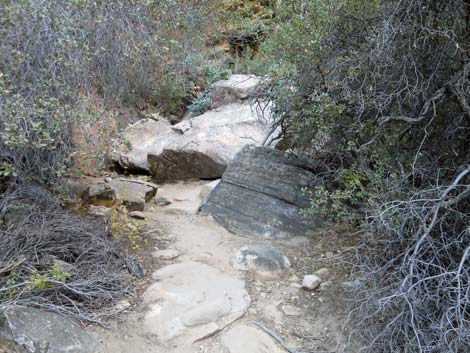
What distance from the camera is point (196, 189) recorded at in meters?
7.24

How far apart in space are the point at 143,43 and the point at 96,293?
228 cm

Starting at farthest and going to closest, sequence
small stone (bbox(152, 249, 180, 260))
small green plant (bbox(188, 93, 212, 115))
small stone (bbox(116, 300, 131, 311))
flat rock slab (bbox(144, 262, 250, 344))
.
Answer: small green plant (bbox(188, 93, 212, 115)), small stone (bbox(152, 249, 180, 260)), small stone (bbox(116, 300, 131, 311)), flat rock slab (bbox(144, 262, 250, 344))

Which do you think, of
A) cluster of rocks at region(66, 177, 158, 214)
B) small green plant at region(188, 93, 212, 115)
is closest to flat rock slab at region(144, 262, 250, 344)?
cluster of rocks at region(66, 177, 158, 214)

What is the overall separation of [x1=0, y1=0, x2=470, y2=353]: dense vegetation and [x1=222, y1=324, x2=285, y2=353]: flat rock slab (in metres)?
0.61

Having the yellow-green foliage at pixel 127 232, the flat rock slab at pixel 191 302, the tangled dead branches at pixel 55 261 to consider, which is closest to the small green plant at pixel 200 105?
the yellow-green foliage at pixel 127 232

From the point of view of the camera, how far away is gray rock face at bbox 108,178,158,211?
5609mm

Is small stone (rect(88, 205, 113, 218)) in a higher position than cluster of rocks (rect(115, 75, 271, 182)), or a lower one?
higher

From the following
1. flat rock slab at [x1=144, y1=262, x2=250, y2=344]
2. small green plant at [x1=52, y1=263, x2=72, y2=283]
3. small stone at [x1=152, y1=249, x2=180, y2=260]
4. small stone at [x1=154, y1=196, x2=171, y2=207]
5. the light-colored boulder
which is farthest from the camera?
the light-colored boulder

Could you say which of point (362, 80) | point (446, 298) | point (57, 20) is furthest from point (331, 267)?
point (57, 20)

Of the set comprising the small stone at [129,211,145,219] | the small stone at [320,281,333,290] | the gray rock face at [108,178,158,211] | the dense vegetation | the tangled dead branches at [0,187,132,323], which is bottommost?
the gray rock face at [108,178,158,211]

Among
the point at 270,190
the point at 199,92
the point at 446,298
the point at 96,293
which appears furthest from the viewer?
the point at 199,92

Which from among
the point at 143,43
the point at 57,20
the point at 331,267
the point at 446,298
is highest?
the point at 57,20

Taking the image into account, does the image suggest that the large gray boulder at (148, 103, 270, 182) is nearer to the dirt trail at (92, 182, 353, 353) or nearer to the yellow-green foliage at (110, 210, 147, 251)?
the dirt trail at (92, 182, 353, 353)

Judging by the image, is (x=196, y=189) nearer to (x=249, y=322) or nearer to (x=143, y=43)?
(x=143, y=43)
